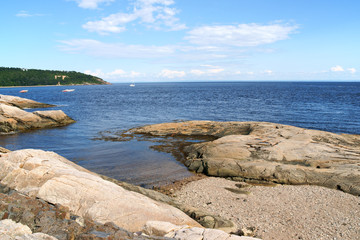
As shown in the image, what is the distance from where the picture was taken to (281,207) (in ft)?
38.0

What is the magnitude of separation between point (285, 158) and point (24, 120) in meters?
29.0

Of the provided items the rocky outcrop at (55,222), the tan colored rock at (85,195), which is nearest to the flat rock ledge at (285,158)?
the tan colored rock at (85,195)

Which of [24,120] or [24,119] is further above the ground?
[24,119]

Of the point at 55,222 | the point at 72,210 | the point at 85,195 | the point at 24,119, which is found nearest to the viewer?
the point at 55,222

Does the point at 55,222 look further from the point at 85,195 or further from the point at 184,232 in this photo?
the point at 184,232

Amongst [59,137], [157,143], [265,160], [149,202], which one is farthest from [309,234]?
[59,137]

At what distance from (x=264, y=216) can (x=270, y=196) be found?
2287 millimetres

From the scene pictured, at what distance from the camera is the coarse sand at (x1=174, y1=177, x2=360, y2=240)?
9688mm

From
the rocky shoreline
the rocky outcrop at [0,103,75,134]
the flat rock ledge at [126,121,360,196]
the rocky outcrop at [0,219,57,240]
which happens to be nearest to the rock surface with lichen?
the rocky outcrop at [0,103,75,134]

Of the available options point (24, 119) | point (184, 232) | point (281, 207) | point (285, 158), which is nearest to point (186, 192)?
point (281, 207)

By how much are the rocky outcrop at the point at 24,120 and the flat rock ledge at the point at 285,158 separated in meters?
20.5

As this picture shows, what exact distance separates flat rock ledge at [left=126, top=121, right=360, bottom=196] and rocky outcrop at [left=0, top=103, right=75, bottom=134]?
67.3 ft

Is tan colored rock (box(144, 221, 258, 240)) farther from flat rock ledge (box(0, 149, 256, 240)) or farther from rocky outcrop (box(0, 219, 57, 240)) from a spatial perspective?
rocky outcrop (box(0, 219, 57, 240))

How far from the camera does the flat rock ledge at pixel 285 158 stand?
47.2ft
